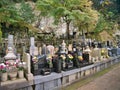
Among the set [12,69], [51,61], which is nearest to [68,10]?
[51,61]

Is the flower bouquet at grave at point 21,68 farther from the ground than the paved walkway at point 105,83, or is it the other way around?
the flower bouquet at grave at point 21,68

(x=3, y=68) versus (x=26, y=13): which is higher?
(x=26, y=13)

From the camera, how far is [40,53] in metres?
9.38

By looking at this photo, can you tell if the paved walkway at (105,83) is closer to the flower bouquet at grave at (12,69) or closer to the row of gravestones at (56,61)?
the row of gravestones at (56,61)

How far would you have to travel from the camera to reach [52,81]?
23.8 ft

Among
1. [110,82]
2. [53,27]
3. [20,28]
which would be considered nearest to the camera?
[110,82]

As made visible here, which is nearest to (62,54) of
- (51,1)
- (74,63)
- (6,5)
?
(74,63)

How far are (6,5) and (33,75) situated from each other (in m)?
7.10

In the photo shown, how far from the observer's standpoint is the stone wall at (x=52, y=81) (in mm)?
6066

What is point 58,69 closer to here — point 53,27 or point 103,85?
point 103,85

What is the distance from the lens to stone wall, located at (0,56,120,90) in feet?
19.9

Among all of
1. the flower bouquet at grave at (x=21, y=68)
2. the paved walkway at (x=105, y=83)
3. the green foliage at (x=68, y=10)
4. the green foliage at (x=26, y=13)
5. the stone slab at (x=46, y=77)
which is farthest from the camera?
the green foliage at (x=26, y=13)

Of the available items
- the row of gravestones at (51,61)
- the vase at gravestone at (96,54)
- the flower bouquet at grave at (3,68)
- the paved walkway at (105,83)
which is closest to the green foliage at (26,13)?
the row of gravestones at (51,61)

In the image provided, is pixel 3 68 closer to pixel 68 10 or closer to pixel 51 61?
pixel 51 61
